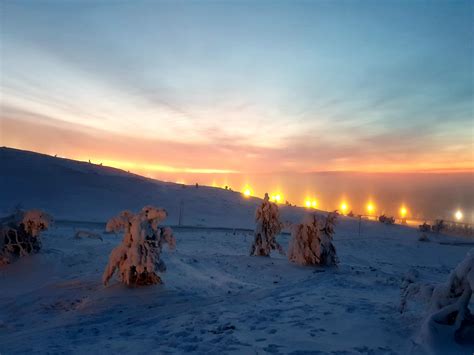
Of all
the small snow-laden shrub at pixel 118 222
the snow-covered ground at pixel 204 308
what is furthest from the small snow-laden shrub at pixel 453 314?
the small snow-laden shrub at pixel 118 222

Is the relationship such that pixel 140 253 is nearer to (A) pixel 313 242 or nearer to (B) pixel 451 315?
(B) pixel 451 315

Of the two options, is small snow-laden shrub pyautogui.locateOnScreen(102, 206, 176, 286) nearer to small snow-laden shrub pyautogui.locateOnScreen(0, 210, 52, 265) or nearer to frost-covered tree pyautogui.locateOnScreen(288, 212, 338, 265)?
small snow-laden shrub pyautogui.locateOnScreen(0, 210, 52, 265)

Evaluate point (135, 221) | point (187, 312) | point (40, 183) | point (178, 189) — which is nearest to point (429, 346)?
point (187, 312)

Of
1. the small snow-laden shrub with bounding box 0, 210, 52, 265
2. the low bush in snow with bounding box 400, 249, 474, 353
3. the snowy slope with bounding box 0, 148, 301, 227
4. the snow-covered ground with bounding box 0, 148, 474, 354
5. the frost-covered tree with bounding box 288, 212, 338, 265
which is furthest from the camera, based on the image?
the snowy slope with bounding box 0, 148, 301, 227

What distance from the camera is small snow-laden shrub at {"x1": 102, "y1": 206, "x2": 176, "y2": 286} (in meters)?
9.52

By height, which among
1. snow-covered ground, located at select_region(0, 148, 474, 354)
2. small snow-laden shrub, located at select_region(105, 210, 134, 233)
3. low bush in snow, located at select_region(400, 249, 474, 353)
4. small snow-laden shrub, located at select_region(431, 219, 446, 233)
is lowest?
snow-covered ground, located at select_region(0, 148, 474, 354)

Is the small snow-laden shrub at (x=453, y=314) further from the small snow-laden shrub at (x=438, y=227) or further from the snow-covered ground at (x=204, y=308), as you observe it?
the small snow-laden shrub at (x=438, y=227)

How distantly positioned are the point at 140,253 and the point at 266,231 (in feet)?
27.4

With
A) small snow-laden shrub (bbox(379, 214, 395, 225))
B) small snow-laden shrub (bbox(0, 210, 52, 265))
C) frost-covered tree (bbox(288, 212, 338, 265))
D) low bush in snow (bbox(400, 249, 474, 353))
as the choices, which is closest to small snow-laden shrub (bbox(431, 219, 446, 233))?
small snow-laden shrub (bbox(379, 214, 395, 225))

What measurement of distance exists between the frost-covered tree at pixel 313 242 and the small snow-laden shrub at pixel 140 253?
6247 millimetres

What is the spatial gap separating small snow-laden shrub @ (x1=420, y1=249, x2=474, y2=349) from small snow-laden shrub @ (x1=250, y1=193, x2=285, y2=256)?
11.3 meters

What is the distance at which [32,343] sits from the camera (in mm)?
5801

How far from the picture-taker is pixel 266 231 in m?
17.1

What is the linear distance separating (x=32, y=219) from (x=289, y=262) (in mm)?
9417
